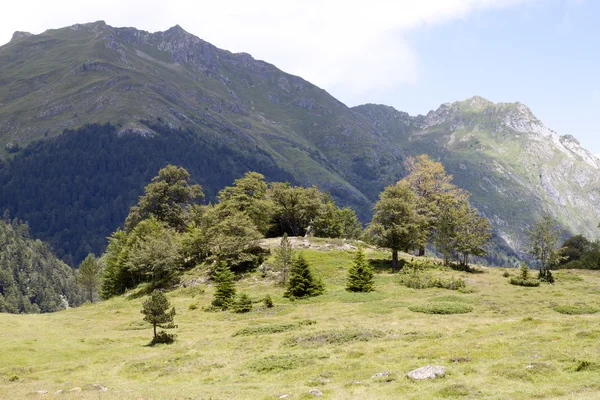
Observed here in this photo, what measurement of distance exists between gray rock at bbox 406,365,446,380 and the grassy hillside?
59 cm

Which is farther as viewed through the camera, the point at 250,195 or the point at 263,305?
the point at 250,195

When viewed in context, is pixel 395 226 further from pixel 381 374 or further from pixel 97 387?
pixel 97 387

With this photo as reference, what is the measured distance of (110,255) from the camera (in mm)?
94500

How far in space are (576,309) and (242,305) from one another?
128 feet

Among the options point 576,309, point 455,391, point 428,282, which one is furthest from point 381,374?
point 428,282

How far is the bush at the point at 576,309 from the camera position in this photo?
39.0 metres

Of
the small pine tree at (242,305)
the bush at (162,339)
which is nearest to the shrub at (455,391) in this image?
the bush at (162,339)

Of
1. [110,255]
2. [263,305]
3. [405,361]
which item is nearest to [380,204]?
[263,305]

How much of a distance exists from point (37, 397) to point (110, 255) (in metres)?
75.6

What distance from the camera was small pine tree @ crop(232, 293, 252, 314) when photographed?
55719mm

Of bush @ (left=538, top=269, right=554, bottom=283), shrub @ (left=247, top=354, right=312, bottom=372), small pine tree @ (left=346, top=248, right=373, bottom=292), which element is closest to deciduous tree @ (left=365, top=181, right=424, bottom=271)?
small pine tree @ (left=346, top=248, right=373, bottom=292)

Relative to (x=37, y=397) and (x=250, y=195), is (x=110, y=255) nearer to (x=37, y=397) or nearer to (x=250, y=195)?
(x=250, y=195)

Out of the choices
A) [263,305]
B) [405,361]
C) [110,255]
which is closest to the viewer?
[405,361]

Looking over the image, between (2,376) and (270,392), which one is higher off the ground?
(270,392)
